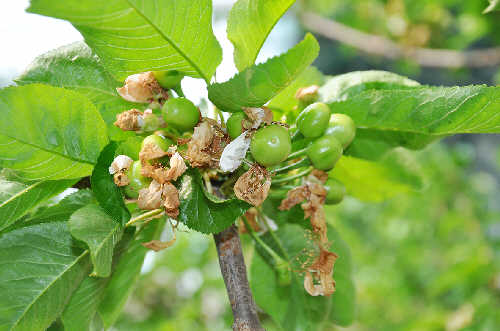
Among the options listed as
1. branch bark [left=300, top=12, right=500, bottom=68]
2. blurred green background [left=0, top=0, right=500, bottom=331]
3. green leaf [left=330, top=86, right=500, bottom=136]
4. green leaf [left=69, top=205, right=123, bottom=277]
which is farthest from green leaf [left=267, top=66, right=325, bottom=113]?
branch bark [left=300, top=12, right=500, bottom=68]

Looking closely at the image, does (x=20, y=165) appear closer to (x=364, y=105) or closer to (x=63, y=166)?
(x=63, y=166)

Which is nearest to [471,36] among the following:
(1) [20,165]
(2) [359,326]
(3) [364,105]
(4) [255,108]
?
(2) [359,326]

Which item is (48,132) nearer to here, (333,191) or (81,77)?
(81,77)

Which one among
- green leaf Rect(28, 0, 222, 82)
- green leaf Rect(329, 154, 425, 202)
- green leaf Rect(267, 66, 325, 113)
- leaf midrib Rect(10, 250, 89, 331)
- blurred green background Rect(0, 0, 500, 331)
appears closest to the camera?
green leaf Rect(28, 0, 222, 82)

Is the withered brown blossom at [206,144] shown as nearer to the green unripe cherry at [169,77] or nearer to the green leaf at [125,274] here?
the green unripe cherry at [169,77]

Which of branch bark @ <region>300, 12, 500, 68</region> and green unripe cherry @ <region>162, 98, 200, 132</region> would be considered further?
branch bark @ <region>300, 12, 500, 68</region>

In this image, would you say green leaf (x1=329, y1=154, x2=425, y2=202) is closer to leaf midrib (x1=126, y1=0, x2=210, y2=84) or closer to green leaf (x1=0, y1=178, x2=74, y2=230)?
leaf midrib (x1=126, y1=0, x2=210, y2=84)
